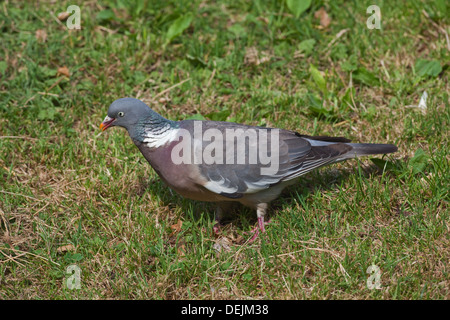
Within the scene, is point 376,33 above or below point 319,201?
above

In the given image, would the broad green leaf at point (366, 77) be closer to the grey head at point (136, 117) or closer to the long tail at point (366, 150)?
the long tail at point (366, 150)

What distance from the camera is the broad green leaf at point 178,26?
541 cm

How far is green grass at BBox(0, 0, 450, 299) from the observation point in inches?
135

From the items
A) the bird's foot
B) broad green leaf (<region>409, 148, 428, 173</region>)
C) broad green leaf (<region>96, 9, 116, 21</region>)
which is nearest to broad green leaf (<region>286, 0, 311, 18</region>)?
broad green leaf (<region>96, 9, 116, 21</region>)

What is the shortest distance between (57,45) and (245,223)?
280 centimetres

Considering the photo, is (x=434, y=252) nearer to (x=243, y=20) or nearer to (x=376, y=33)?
(x=376, y=33)

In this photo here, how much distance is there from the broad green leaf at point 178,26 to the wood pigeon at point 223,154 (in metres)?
1.79

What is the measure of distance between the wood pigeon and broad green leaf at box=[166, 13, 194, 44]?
70.5 inches

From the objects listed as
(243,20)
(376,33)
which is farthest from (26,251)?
(376,33)

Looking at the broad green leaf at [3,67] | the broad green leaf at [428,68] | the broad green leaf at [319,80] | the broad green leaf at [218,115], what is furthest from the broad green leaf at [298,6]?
the broad green leaf at [3,67]

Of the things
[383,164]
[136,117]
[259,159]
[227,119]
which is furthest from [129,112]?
[383,164]

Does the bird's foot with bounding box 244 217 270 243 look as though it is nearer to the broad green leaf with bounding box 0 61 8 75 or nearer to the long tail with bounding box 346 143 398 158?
the long tail with bounding box 346 143 398 158

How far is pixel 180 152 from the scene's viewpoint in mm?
3684

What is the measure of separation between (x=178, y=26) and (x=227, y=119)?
4.22ft
